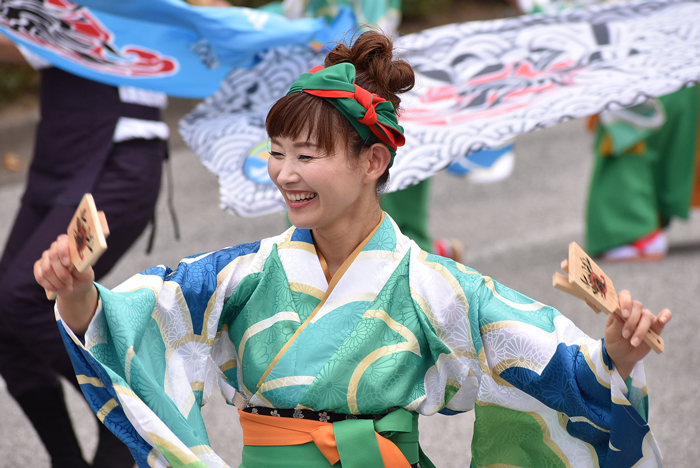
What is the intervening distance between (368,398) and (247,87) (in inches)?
49.7

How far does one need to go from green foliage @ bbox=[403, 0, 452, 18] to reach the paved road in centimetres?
292

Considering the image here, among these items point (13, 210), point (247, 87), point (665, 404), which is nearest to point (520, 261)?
point (665, 404)

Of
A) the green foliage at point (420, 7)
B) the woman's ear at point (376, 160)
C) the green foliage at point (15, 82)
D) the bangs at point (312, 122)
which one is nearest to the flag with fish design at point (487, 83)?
the woman's ear at point (376, 160)

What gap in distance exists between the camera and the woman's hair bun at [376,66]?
4.87 ft

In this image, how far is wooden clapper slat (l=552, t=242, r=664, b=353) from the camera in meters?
1.17

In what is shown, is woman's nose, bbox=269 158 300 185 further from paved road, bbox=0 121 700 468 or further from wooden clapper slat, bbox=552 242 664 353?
paved road, bbox=0 121 700 468

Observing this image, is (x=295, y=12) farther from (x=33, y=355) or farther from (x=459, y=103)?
(x=33, y=355)

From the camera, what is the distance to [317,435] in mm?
1421

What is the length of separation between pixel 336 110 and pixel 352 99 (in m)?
0.04

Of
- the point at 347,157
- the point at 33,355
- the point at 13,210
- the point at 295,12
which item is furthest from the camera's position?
the point at 13,210

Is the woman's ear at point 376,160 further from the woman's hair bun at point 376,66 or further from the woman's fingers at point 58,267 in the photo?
the woman's fingers at point 58,267

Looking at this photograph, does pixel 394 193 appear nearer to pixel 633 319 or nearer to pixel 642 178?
pixel 642 178

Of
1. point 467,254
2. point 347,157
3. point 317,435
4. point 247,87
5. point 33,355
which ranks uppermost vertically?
point 347,157

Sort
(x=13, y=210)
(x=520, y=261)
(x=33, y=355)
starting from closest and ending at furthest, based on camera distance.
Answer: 1. (x=33, y=355)
2. (x=520, y=261)
3. (x=13, y=210)
